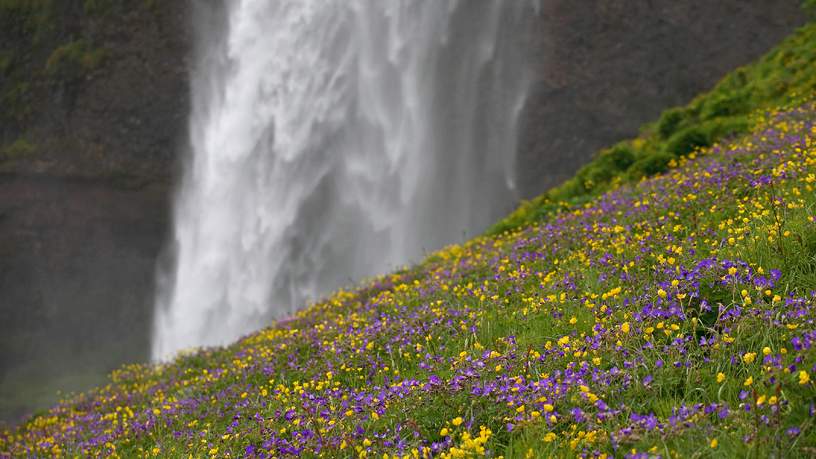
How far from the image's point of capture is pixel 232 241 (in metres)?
30.5

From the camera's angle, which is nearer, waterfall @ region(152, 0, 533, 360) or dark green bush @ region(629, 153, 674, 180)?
dark green bush @ region(629, 153, 674, 180)

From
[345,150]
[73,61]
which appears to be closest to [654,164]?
[345,150]

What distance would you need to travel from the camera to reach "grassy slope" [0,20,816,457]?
331 centimetres

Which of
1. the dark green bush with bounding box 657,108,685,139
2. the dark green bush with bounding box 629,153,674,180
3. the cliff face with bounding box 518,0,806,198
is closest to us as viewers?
the dark green bush with bounding box 629,153,674,180

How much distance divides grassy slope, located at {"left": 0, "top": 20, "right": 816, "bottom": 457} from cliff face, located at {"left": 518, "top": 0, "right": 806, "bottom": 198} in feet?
60.7

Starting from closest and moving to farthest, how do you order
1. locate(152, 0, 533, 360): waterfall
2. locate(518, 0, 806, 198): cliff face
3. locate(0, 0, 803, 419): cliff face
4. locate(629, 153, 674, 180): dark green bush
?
locate(629, 153, 674, 180): dark green bush → locate(518, 0, 806, 198): cliff face → locate(152, 0, 533, 360): waterfall → locate(0, 0, 803, 419): cliff face

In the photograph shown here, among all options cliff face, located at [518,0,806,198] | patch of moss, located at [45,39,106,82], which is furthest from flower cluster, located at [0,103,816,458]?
patch of moss, located at [45,39,106,82]

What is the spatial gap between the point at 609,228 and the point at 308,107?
80.3 feet

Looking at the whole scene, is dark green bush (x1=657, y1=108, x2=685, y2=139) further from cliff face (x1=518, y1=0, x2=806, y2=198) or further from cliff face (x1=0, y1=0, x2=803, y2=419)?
cliff face (x1=0, y1=0, x2=803, y2=419)

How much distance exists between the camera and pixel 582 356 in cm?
420

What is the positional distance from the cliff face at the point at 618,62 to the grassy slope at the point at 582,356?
18498mm

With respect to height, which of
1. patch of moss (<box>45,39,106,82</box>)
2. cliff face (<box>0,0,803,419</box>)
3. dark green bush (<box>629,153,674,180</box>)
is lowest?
dark green bush (<box>629,153,674,180</box>)

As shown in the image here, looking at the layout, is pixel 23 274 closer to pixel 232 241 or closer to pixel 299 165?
pixel 232 241

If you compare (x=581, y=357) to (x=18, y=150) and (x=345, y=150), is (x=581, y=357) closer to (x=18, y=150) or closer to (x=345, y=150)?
(x=345, y=150)
